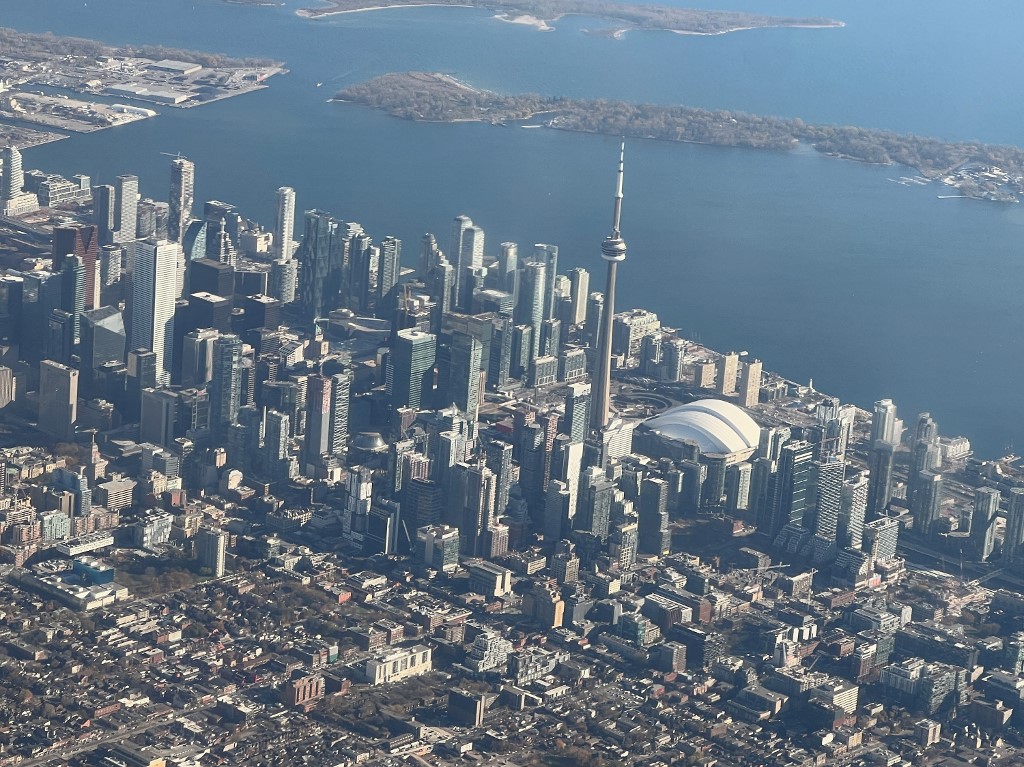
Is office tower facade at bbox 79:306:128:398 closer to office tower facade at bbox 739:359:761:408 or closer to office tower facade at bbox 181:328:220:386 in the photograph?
office tower facade at bbox 181:328:220:386

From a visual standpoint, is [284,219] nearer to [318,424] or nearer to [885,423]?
[318,424]

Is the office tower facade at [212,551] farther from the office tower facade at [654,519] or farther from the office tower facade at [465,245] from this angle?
the office tower facade at [465,245]

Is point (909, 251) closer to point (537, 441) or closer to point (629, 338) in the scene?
point (629, 338)

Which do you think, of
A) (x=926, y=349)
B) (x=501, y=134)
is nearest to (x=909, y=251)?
(x=926, y=349)

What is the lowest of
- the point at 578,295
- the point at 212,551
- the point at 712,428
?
the point at 212,551

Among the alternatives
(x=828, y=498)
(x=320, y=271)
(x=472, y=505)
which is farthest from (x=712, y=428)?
(x=320, y=271)

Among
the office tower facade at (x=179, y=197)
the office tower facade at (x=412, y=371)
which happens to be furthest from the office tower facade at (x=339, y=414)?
the office tower facade at (x=179, y=197)
